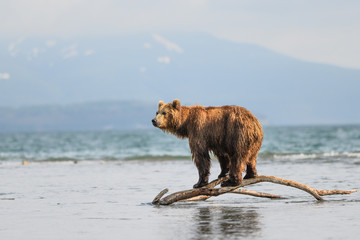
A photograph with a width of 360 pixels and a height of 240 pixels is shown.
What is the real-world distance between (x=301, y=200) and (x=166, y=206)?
9.68 ft

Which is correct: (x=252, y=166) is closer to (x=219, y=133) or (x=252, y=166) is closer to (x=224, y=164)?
(x=224, y=164)

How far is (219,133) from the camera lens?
13.6 meters

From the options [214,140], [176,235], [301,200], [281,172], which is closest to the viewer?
[176,235]

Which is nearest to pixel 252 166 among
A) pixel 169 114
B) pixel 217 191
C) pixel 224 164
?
pixel 224 164

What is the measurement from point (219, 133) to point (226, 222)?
2466mm

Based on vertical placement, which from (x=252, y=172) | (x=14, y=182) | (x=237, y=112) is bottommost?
(x=14, y=182)

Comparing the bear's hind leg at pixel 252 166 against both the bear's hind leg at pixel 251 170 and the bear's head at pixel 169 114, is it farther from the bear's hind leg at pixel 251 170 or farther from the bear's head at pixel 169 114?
the bear's head at pixel 169 114

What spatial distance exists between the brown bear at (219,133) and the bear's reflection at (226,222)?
584 millimetres

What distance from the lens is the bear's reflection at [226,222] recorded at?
34.3ft

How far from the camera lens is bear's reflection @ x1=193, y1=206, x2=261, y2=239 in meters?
10.5

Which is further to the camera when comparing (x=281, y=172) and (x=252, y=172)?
(x=281, y=172)

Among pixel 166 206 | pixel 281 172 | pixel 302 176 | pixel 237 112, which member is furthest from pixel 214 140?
pixel 281 172

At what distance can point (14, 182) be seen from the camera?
22.5 metres

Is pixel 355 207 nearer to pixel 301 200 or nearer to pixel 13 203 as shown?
pixel 301 200
